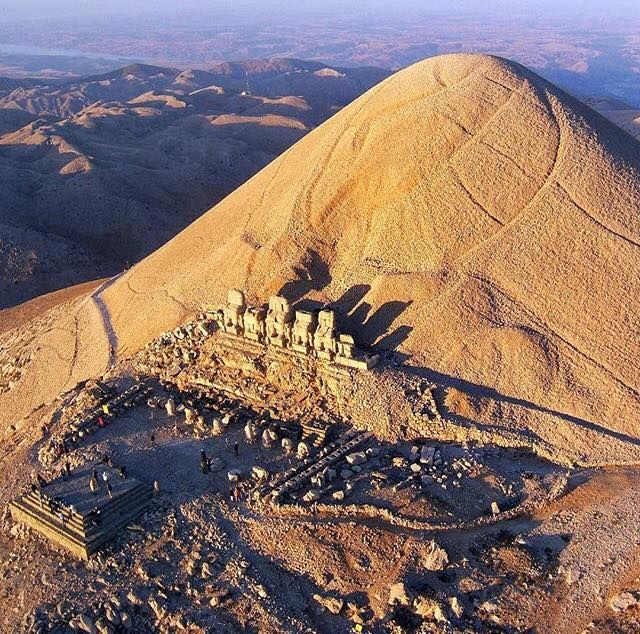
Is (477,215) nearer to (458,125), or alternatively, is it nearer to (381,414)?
(458,125)

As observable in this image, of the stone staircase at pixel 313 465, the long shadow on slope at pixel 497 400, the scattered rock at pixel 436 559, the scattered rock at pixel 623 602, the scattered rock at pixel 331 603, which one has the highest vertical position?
the long shadow on slope at pixel 497 400

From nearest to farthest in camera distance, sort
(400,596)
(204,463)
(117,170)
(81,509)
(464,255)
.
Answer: (400,596)
(81,509)
(204,463)
(464,255)
(117,170)

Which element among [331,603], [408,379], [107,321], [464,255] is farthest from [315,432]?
[107,321]

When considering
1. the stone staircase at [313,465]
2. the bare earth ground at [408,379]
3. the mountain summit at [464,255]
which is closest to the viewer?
the bare earth ground at [408,379]

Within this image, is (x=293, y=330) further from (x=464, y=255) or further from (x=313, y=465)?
(x=464, y=255)

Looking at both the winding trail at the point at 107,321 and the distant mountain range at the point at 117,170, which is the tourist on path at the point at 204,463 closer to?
the winding trail at the point at 107,321

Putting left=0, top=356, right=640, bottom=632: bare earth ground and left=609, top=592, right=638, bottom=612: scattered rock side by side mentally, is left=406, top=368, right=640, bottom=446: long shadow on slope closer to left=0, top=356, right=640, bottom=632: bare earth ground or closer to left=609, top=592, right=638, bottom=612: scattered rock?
left=0, top=356, right=640, bottom=632: bare earth ground

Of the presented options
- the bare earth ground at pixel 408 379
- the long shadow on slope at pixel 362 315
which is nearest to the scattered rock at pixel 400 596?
the bare earth ground at pixel 408 379
